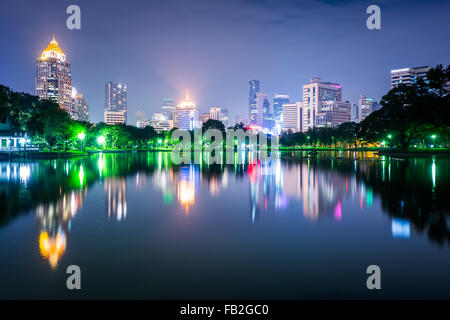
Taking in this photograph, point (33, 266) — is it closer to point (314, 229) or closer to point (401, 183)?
point (314, 229)

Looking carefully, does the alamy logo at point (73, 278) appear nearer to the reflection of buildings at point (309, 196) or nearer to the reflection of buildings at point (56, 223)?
the reflection of buildings at point (56, 223)

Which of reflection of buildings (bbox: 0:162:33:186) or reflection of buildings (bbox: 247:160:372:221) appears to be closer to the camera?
reflection of buildings (bbox: 247:160:372:221)

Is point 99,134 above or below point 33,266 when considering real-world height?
above

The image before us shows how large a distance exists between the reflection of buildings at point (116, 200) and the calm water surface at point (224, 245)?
0.04 metres

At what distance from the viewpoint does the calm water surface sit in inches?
224

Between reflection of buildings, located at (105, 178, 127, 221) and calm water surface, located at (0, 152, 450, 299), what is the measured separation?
0.04 meters

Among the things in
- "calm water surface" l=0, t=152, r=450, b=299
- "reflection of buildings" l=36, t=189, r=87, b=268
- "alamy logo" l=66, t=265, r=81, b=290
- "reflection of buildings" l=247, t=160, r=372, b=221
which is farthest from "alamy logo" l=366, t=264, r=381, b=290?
"reflection of buildings" l=36, t=189, r=87, b=268

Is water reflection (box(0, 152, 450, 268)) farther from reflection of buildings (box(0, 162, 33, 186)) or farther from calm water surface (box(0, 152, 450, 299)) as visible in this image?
reflection of buildings (box(0, 162, 33, 186))

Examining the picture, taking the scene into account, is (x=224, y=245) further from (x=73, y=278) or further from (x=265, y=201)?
(x=265, y=201)

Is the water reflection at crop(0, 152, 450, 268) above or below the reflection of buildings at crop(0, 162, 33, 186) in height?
below

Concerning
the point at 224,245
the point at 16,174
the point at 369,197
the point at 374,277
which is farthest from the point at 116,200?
the point at 16,174
